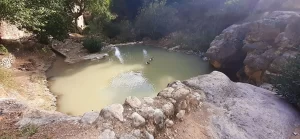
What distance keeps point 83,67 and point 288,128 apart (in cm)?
1351

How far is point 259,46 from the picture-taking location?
16.1 m

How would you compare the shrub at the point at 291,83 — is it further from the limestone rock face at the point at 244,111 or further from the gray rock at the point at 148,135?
the gray rock at the point at 148,135

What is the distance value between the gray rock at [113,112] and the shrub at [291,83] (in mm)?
6600

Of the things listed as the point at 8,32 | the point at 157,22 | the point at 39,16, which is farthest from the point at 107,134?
the point at 157,22

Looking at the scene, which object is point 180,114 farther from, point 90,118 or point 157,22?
point 157,22

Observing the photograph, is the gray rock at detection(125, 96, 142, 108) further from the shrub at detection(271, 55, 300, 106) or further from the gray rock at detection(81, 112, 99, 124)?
the shrub at detection(271, 55, 300, 106)

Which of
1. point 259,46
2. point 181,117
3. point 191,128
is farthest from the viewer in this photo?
point 259,46

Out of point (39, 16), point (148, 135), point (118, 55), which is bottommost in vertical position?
point (118, 55)

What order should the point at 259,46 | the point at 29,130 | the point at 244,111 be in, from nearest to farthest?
the point at 29,130 → the point at 244,111 → the point at 259,46

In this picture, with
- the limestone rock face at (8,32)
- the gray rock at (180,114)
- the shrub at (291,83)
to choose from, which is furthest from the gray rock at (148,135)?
the limestone rock face at (8,32)

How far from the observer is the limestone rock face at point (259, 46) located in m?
14.2

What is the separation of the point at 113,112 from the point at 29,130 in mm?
2221

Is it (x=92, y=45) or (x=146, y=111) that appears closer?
(x=146, y=111)

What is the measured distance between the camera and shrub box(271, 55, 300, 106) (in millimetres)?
10125
